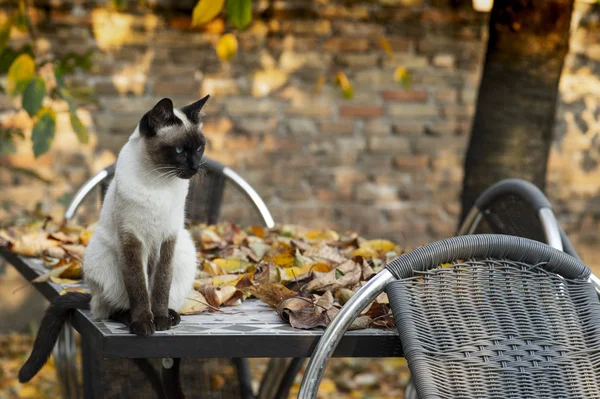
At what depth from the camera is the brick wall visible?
17.3 ft

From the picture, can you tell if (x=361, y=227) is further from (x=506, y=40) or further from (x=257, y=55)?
(x=506, y=40)

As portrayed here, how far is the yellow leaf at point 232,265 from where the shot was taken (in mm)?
2656

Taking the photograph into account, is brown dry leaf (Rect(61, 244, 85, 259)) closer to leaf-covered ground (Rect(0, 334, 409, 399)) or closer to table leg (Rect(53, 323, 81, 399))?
table leg (Rect(53, 323, 81, 399))

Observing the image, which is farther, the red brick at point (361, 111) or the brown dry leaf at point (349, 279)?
the red brick at point (361, 111)

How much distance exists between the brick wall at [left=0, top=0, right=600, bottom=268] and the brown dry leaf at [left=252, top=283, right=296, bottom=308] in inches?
130

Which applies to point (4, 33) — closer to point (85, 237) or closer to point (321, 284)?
point (85, 237)

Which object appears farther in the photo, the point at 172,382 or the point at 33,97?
the point at 33,97

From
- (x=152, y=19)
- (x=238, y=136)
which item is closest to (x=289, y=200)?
(x=238, y=136)

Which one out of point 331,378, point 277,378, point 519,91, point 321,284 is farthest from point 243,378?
point 331,378

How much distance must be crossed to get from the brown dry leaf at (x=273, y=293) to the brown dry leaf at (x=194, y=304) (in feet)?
0.51

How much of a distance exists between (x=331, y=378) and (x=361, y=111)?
1.85 metres

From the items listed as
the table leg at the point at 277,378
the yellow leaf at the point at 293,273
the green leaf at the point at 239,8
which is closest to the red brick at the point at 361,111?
the table leg at the point at 277,378

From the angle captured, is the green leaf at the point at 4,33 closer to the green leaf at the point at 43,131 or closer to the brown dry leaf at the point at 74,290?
the green leaf at the point at 43,131

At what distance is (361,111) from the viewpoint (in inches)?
226
